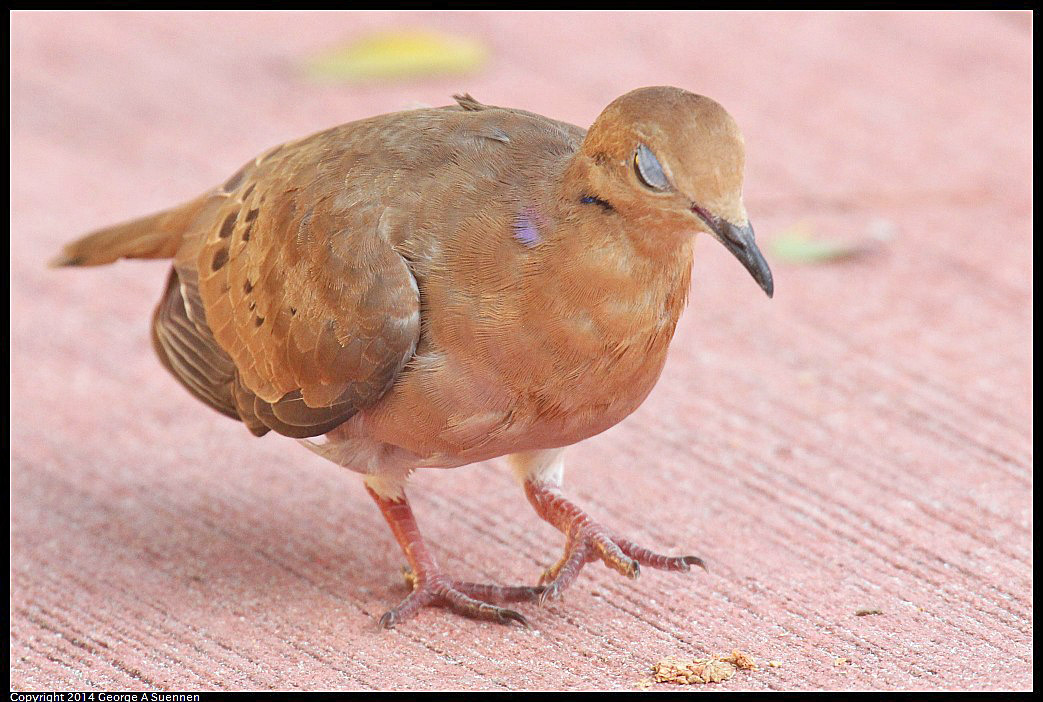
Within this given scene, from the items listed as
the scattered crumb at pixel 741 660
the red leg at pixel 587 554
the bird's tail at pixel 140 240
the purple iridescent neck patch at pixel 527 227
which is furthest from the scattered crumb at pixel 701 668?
the bird's tail at pixel 140 240

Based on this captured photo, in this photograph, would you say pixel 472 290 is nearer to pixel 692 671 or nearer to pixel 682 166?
pixel 682 166

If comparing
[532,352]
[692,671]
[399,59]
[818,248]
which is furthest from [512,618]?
[399,59]

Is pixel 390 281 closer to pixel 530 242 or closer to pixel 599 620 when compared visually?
pixel 530 242

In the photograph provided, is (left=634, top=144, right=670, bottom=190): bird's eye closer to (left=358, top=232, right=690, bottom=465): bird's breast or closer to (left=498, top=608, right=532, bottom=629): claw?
(left=358, top=232, right=690, bottom=465): bird's breast

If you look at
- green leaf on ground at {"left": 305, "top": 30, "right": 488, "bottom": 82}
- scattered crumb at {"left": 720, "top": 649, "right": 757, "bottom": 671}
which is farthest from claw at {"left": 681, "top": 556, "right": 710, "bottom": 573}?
green leaf on ground at {"left": 305, "top": 30, "right": 488, "bottom": 82}

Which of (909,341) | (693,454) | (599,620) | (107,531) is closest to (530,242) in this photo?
(599,620)

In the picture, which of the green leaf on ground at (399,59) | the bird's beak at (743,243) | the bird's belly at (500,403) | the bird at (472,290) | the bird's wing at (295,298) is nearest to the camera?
the bird's beak at (743,243)

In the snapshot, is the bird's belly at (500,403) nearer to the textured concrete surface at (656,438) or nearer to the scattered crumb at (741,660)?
the textured concrete surface at (656,438)
